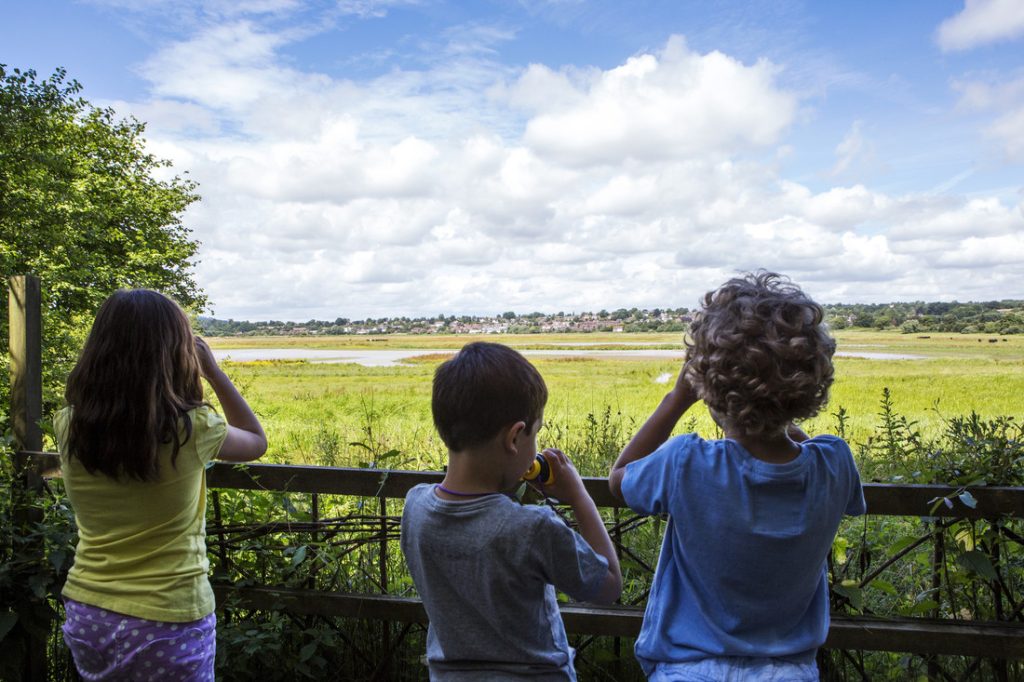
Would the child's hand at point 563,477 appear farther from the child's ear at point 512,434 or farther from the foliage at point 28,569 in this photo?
the foliage at point 28,569

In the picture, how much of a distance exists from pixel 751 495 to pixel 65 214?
22149mm

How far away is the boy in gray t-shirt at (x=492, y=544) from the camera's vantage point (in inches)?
50.6

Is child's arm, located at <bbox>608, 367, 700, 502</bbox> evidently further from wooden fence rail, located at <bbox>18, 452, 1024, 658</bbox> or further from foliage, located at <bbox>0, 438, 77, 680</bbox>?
foliage, located at <bbox>0, 438, 77, 680</bbox>

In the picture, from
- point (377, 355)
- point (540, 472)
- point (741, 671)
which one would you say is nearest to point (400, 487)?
point (540, 472)

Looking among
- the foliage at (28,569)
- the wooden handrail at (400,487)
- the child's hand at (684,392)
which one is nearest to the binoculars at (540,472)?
the child's hand at (684,392)

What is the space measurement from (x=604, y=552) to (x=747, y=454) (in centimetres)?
33

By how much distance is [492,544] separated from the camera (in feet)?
4.18

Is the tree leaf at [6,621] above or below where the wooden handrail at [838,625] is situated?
below

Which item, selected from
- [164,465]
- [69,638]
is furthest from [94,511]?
[69,638]

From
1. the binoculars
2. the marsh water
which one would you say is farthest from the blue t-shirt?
the marsh water

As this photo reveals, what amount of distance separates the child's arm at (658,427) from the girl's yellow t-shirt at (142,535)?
1009 mm

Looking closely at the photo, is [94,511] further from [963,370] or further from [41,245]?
[963,370]

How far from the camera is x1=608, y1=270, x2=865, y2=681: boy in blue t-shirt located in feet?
4.28

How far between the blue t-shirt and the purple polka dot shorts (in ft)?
3.71
